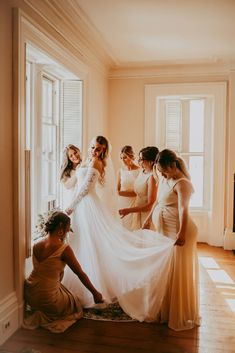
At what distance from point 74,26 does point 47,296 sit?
2.77 metres

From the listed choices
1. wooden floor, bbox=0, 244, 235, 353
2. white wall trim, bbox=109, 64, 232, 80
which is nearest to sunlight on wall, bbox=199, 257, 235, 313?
wooden floor, bbox=0, 244, 235, 353

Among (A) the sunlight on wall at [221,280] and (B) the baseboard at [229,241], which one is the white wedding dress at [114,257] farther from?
(B) the baseboard at [229,241]

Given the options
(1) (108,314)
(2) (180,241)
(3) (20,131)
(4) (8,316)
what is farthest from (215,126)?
(4) (8,316)

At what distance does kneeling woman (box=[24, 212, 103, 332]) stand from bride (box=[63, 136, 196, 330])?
362mm

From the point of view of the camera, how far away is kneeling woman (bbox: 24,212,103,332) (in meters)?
3.11

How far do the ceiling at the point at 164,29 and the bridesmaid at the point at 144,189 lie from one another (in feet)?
4.52

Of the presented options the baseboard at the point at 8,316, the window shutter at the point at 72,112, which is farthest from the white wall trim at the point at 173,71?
the baseboard at the point at 8,316

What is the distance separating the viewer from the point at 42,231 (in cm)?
363

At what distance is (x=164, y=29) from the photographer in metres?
4.35

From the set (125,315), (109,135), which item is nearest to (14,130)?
(125,315)

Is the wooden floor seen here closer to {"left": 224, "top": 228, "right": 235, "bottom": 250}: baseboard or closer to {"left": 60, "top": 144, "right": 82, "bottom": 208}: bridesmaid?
{"left": 60, "top": 144, "right": 82, "bottom": 208}: bridesmaid

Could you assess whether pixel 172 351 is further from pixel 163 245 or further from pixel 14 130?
pixel 14 130

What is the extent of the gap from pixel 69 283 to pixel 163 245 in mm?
962

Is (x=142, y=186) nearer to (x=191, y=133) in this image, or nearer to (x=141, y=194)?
(x=141, y=194)
